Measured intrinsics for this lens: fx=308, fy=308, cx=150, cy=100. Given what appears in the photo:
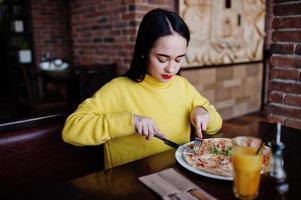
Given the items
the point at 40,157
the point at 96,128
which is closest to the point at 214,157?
the point at 96,128

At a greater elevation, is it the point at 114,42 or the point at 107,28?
the point at 107,28

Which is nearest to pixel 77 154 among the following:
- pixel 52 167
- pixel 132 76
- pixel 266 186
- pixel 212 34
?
pixel 52 167

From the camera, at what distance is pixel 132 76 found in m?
1.39

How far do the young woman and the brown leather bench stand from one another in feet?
0.52

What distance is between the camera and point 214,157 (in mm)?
1076

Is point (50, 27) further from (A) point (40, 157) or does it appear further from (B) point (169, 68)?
(B) point (169, 68)

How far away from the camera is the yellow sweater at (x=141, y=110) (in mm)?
1251

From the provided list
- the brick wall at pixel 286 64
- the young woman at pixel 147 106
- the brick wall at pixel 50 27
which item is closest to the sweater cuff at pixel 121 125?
the young woman at pixel 147 106

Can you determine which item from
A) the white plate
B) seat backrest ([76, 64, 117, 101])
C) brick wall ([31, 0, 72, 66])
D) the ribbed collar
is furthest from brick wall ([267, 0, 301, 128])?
brick wall ([31, 0, 72, 66])

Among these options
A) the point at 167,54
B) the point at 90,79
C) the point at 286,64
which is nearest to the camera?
the point at 167,54

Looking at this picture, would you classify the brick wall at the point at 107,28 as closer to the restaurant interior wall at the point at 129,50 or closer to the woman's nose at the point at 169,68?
the restaurant interior wall at the point at 129,50

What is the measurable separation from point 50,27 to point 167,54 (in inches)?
177

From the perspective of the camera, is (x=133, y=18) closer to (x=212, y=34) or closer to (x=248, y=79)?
(x=212, y=34)

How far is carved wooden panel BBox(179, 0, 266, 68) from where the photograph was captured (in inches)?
143
